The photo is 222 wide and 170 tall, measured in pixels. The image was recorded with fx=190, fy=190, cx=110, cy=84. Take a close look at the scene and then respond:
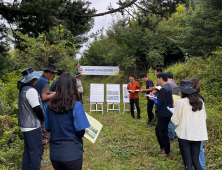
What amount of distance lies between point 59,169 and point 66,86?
96 centimetres

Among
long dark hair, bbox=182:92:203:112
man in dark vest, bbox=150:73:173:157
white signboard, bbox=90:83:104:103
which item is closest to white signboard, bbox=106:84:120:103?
white signboard, bbox=90:83:104:103

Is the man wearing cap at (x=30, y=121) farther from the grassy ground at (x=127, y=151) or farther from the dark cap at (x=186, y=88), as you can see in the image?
the dark cap at (x=186, y=88)

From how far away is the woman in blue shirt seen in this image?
2104 millimetres

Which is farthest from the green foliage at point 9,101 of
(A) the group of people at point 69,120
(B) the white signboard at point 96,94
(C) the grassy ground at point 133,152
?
(B) the white signboard at point 96,94

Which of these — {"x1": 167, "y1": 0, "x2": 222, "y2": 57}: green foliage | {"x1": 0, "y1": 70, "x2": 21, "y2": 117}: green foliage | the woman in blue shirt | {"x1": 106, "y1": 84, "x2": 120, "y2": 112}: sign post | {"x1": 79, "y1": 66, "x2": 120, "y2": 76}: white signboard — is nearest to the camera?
the woman in blue shirt

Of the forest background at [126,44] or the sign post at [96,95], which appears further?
the sign post at [96,95]

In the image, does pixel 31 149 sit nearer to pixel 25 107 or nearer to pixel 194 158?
pixel 25 107

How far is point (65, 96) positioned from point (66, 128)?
36cm

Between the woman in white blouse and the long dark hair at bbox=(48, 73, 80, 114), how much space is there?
1.78 m

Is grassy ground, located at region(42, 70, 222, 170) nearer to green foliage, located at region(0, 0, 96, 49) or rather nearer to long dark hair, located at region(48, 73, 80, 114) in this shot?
long dark hair, located at region(48, 73, 80, 114)

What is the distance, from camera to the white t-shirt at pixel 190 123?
9.75ft

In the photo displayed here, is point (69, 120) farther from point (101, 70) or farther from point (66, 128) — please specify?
point (101, 70)

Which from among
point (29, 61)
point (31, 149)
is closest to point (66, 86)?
→ point (31, 149)

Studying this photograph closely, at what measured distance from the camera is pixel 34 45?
34.9 feet
